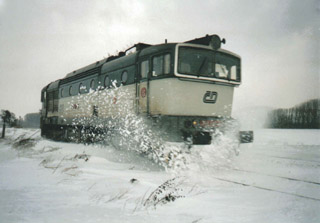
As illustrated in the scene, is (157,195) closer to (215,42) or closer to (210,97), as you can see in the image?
(210,97)

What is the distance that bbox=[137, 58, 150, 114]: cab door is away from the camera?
6.42 metres

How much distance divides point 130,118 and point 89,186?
3170 mm

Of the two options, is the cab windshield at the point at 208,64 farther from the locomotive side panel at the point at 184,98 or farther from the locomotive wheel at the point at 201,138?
the locomotive wheel at the point at 201,138

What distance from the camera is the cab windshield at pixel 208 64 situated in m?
5.95

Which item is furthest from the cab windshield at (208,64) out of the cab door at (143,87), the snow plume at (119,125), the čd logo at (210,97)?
the snow plume at (119,125)

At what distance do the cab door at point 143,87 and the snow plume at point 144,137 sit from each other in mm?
237

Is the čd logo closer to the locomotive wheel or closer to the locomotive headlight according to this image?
the locomotive wheel

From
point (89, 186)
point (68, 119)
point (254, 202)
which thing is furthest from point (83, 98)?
point (254, 202)

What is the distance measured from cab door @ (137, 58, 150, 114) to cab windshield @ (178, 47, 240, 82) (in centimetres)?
101

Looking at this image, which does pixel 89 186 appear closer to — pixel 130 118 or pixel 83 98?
pixel 130 118

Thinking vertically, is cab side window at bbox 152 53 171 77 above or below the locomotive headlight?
below

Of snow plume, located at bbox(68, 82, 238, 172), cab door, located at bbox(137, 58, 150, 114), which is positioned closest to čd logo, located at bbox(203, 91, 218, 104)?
snow plume, located at bbox(68, 82, 238, 172)

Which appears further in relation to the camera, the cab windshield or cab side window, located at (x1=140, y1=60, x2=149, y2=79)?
cab side window, located at (x1=140, y1=60, x2=149, y2=79)

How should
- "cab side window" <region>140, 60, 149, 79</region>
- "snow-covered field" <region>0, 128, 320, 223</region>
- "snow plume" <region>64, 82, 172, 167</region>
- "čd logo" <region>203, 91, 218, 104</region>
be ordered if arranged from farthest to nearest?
1. "cab side window" <region>140, 60, 149, 79</region>
2. "čd logo" <region>203, 91, 218, 104</region>
3. "snow plume" <region>64, 82, 172, 167</region>
4. "snow-covered field" <region>0, 128, 320, 223</region>
